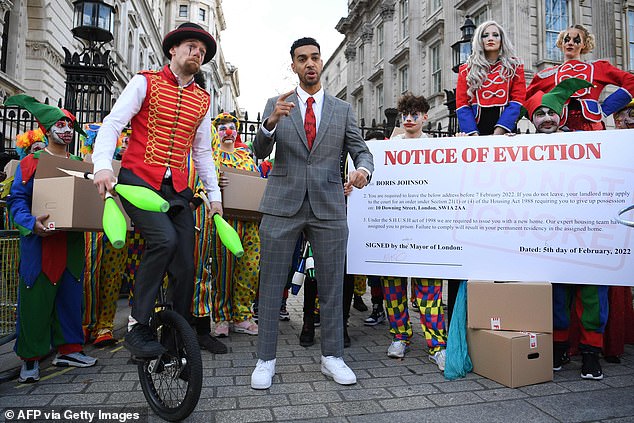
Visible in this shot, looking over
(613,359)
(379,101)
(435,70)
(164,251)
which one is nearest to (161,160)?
(164,251)

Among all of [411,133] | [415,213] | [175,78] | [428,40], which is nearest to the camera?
[175,78]

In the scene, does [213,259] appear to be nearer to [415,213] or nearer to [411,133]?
[415,213]

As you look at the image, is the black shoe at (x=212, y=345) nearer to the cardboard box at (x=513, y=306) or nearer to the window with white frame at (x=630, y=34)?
the cardboard box at (x=513, y=306)

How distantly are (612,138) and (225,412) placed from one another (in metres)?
3.36

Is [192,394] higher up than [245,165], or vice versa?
[245,165]

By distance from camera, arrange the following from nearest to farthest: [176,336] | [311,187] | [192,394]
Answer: [192,394], [176,336], [311,187]

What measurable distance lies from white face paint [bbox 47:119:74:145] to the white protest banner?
8.12ft

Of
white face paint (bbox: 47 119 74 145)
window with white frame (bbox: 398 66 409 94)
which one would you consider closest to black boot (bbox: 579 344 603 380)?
white face paint (bbox: 47 119 74 145)

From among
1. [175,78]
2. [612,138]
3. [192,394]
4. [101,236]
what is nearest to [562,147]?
[612,138]

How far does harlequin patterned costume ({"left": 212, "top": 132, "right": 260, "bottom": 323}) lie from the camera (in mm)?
4492

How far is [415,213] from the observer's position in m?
3.74

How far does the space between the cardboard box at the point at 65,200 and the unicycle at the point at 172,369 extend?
85 centimetres

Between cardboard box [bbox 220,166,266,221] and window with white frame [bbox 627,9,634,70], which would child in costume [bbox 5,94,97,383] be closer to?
cardboard box [bbox 220,166,266,221]

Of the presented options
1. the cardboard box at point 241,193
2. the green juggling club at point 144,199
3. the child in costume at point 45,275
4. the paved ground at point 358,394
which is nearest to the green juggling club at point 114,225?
the green juggling club at point 144,199
